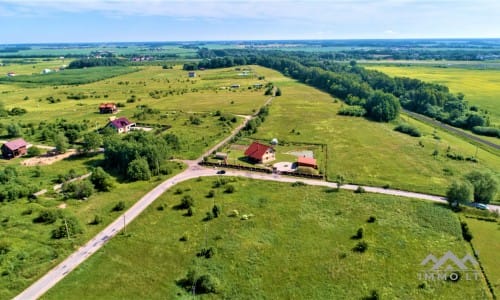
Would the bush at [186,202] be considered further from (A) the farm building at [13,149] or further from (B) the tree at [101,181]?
(A) the farm building at [13,149]

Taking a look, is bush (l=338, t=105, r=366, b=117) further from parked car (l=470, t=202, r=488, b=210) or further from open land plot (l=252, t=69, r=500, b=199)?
parked car (l=470, t=202, r=488, b=210)

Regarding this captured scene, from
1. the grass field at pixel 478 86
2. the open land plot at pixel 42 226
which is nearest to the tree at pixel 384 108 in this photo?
the grass field at pixel 478 86

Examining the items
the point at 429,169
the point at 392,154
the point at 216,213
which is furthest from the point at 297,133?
the point at 216,213

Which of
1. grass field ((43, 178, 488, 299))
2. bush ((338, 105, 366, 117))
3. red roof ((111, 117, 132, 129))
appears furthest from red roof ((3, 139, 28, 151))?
bush ((338, 105, 366, 117))

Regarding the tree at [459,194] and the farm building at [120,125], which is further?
the farm building at [120,125]

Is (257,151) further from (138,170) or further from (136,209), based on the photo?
(136,209)

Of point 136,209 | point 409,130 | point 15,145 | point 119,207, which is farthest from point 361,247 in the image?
point 15,145
